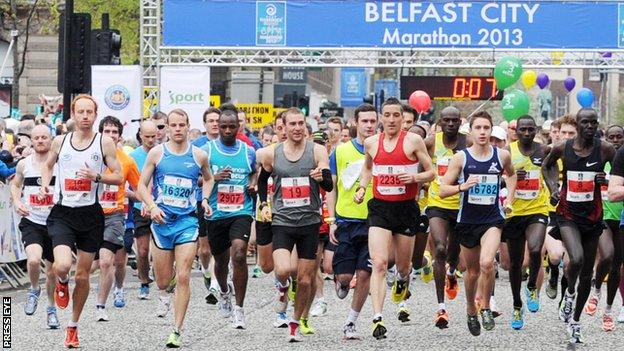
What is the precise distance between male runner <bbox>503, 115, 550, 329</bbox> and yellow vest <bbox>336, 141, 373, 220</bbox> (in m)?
1.55

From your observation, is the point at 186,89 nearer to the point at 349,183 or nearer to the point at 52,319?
the point at 52,319

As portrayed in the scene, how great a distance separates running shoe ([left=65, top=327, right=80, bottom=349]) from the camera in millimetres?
12609

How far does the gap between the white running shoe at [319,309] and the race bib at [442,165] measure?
5.62 feet

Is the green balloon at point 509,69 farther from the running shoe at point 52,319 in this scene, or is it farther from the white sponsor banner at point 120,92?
the running shoe at point 52,319

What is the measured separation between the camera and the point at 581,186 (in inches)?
528

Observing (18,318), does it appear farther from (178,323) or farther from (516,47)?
(516,47)

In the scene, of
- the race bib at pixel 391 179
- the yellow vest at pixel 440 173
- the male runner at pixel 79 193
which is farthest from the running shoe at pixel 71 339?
the yellow vest at pixel 440 173

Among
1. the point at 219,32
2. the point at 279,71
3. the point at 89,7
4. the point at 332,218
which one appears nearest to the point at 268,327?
the point at 332,218

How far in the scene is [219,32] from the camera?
3119cm

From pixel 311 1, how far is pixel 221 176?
1729 cm

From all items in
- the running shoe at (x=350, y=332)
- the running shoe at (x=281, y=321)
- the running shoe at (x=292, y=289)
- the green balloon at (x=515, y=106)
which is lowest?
the running shoe at (x=281, y=321)

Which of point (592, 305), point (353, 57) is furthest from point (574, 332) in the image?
point (353, 57)

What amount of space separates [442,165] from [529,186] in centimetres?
84

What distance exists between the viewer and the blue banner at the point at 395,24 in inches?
1220
